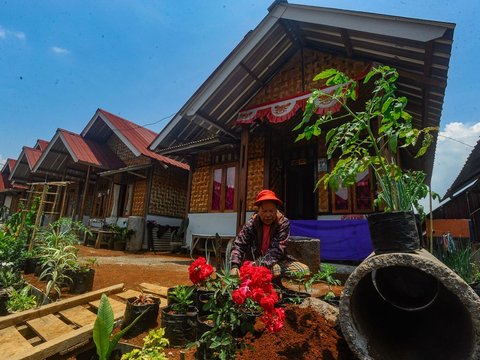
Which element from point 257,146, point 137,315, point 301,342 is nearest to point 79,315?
point 137,315

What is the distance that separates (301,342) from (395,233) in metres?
1.01

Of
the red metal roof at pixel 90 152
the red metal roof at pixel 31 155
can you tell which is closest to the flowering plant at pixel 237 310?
the red metal roof at pixel 90 152

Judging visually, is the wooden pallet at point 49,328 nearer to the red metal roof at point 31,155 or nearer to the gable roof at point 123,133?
the gable roof at point 123,133

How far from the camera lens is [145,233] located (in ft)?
36.7

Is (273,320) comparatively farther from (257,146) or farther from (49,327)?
(257,146)

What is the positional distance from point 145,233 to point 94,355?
9.41 meters

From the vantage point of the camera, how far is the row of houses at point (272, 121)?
16.4ft

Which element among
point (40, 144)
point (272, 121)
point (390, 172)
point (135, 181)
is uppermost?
point (40, 144)

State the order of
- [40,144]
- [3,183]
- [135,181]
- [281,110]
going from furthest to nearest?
[3,183]
[40,144]
[135,181]
[281,110]

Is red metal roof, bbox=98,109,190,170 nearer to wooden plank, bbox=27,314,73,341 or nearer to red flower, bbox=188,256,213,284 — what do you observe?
wooden plank, bbox=27,314,73,341

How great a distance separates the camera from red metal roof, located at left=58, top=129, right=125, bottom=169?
11859mm

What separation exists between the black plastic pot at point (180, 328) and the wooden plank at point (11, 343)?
1.08 meters

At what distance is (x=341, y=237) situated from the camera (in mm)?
5680

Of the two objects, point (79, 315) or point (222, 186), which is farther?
point (222, 186)
